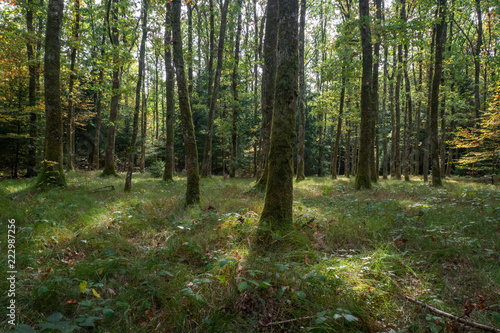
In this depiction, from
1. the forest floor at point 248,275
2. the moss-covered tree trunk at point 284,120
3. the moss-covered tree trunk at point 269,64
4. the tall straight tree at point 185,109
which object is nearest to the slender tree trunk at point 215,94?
the moss-covered tree trunk at point 269,64

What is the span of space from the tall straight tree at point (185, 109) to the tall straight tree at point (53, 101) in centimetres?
524

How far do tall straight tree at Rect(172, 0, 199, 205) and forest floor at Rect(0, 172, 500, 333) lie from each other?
188 cm

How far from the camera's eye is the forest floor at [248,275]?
223 centimetres

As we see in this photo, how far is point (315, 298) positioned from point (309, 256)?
1.06 meters

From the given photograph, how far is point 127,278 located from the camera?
3.03m

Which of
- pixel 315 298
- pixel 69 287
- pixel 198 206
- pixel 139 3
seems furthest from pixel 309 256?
pixel 139 3

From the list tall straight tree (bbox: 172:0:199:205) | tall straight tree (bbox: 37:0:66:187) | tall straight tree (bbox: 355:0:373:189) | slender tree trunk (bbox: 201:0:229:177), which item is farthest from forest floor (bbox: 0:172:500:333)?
slender tree trunk (bbox: 201:0:229:177)

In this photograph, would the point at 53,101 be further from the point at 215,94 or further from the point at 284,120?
the point at 284,120

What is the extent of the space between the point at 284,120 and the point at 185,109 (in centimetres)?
377

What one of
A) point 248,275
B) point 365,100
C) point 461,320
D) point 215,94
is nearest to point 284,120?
point 248,275

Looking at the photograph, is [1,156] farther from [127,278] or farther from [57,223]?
[127,278]

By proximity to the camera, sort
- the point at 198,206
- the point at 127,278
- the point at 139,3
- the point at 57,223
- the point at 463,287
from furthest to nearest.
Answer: the point at 139,3
the point at 198,206
the point at 57,223
the point at 127,278
the point at 463,287

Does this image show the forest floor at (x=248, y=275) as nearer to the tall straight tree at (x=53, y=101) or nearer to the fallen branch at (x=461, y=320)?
the fallen branch at (x=461, y=320)

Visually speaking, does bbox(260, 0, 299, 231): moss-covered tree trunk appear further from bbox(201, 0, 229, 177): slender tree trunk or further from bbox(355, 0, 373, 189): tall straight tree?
bbox(201, 0, 229, 177): slender tree trunk
